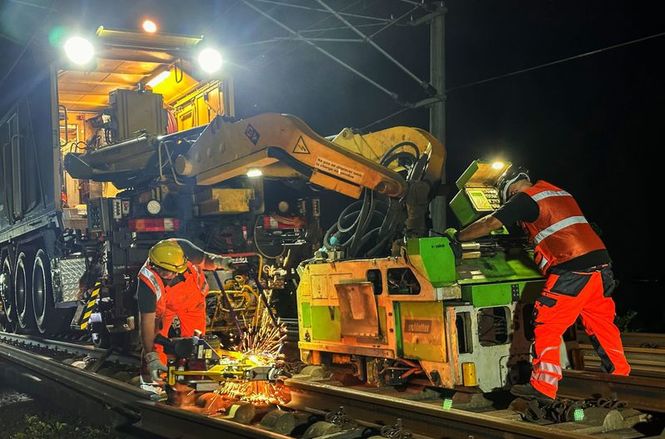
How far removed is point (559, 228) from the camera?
5.40 m

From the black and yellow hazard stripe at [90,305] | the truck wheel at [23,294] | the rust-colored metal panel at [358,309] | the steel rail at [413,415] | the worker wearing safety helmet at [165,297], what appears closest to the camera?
the steel rail at [413,415]

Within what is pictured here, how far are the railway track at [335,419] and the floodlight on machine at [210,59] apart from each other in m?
4.70

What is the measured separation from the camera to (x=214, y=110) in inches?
433

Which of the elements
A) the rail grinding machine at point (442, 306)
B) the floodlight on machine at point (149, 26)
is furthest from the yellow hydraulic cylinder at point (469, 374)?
the floodlight on machine at point (149, 26)

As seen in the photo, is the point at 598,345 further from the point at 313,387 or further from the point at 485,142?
the point at 485,142

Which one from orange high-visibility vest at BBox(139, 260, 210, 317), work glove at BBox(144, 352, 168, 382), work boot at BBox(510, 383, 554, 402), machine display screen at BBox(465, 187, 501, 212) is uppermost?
machine display screen at BBox(465, 187, 501, 212)

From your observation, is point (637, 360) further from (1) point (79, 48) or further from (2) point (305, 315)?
(1) point (79, 48)

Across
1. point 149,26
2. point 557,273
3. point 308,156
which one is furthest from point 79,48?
point 557,273

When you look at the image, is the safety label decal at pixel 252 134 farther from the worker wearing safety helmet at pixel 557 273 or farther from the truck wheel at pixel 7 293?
the truck wheel at pixel 7 293

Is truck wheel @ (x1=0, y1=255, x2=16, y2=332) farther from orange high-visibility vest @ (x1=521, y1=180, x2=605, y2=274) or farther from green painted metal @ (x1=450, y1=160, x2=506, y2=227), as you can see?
orange high-visibility vest @ (x1=521, y1=180, x2=605, y2=274)

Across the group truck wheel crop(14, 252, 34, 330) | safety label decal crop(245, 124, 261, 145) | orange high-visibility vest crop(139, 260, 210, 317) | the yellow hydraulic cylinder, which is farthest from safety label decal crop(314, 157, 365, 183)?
truck wheel crop(14, 252, 34, 330)

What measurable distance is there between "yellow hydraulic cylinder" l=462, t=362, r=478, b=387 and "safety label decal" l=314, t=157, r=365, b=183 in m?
1.81

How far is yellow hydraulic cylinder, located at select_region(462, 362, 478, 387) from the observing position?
5.50 m

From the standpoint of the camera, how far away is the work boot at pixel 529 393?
5.15 m
